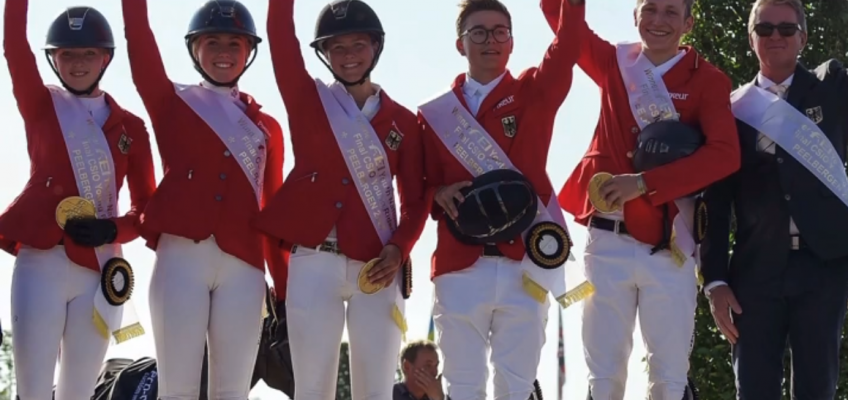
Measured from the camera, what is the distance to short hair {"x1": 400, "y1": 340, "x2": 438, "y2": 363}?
40.9 feet

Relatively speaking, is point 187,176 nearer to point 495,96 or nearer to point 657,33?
point 495,96

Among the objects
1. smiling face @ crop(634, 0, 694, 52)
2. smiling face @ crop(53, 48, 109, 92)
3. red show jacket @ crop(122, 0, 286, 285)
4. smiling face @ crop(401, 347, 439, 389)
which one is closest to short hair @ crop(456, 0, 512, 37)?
smiling face @ crop(634, 0, 694, 52)

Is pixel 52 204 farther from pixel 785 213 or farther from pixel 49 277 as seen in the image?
pixel 785 213

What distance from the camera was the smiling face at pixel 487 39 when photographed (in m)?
9.84

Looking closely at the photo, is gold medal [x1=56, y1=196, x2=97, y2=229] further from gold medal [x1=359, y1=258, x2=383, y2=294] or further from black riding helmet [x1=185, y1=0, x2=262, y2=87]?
gold medal [x1=359, y1=258, x2=383, y2=294]

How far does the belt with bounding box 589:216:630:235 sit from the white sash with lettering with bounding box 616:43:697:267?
0.30 meters

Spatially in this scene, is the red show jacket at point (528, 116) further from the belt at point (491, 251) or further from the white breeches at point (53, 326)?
the white breeches at point (53, 326)

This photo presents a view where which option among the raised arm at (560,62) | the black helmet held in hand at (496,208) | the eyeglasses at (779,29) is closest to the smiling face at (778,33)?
the eyeglasses at (779,29)

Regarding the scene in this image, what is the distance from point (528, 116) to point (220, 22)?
6.47 feet

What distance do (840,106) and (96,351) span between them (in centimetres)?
482

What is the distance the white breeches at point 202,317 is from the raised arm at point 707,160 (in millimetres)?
2459

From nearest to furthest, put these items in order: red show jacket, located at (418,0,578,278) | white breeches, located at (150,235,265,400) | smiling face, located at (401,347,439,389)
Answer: white breeches, located at (150,235,265,400), red show jacket, located at (418,0,578,278), smiling face, located at (401,347,439,389)

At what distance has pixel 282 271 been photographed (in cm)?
1017

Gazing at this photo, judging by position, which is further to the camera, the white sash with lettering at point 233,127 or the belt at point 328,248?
the white sash with lettering at point 233,127
